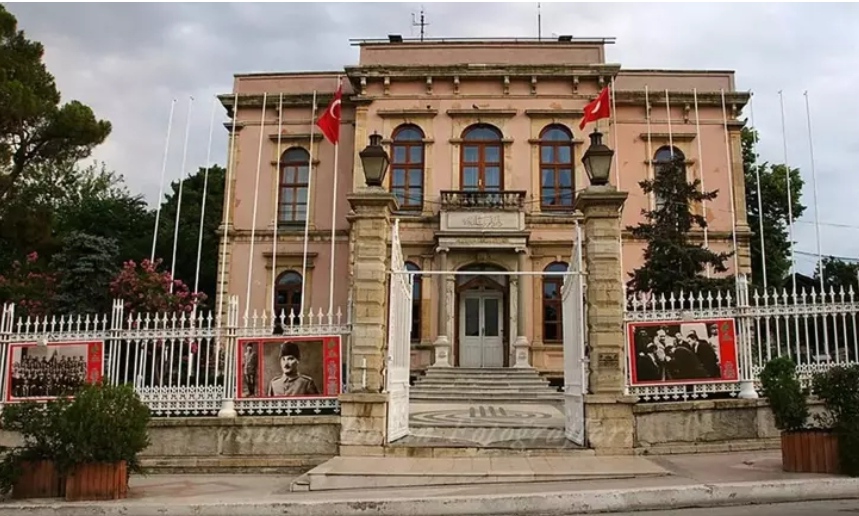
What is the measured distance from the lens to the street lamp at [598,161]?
377 inches

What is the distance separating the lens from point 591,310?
373 inches

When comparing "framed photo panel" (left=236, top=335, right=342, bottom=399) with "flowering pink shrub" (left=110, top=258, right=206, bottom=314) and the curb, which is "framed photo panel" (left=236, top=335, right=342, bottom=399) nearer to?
the curb

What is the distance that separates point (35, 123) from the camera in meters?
16.1

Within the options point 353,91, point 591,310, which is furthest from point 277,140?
point 591,310

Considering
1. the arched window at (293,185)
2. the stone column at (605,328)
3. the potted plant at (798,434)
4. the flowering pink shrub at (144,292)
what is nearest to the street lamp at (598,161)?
the stone column at (605,328)

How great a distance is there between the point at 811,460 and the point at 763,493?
144 cm

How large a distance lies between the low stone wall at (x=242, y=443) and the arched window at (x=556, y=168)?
44.4 feet

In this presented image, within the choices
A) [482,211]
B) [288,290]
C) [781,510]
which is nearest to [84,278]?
[288,290]

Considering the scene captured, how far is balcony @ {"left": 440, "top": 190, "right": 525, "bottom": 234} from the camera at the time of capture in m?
20.6

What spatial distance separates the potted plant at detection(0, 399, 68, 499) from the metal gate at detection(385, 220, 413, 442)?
3.93m

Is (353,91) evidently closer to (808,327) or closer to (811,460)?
(808,327)

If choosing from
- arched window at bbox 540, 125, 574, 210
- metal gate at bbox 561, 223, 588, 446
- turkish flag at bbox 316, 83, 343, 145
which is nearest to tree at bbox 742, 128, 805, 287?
arched window at bbox 540, 125, 574, 210

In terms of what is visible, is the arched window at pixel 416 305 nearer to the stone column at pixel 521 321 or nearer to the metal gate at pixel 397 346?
the stone column at pixel 521 321

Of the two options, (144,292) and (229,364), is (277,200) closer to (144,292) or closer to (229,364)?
(144,292)
